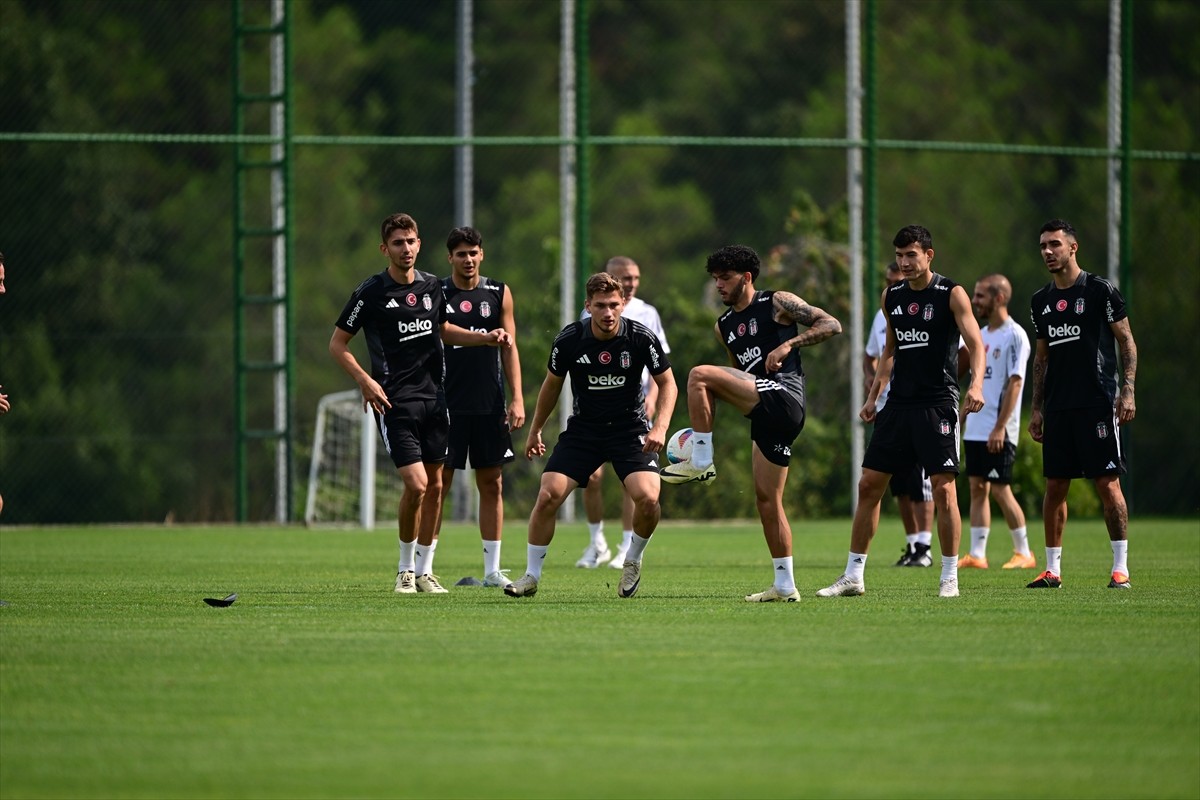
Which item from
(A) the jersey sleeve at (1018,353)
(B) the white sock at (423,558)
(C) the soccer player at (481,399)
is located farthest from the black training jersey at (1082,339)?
(B) the white sock at (423,558)

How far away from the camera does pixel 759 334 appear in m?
11.3

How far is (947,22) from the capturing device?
1721 inches

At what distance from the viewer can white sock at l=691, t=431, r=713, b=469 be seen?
434 inches

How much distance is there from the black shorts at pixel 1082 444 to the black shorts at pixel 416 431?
4.00 m

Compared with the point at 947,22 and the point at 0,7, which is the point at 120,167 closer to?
the point at 0,7

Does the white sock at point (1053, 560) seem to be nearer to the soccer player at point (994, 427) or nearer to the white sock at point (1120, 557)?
the white sock at point (1120, 557)

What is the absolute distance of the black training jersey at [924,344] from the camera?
37.3 feet

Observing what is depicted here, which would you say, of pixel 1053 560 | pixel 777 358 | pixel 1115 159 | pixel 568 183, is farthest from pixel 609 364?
pixel 1115 159

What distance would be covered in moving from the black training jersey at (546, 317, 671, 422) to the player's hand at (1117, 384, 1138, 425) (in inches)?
123

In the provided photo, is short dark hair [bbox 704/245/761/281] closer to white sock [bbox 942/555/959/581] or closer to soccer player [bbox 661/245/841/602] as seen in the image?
soccer player [bbox 661/245/841/602]

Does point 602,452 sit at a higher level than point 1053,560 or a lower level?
higher

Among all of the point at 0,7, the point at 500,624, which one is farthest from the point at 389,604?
the point at 0,7

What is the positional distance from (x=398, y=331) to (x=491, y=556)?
1811mm

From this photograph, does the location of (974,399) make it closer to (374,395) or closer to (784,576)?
(784,576)
